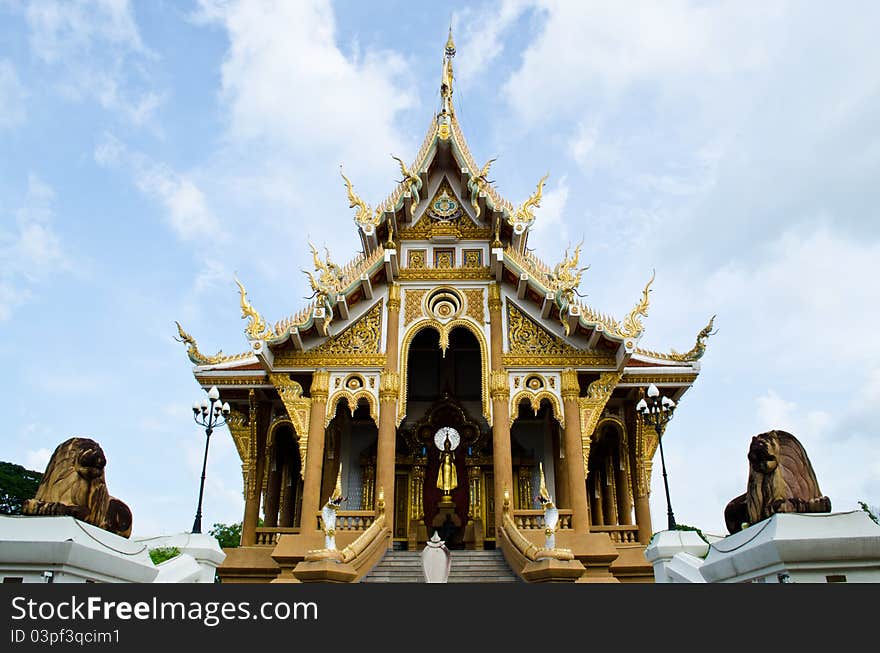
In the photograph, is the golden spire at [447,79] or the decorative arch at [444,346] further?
the golden spire at [447,79]

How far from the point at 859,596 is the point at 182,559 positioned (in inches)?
311

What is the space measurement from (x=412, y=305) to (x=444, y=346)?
1.30 metres

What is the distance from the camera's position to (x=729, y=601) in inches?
163

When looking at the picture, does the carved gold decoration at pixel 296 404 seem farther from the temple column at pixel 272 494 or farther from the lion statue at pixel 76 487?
the lion statue at pixel 76 487

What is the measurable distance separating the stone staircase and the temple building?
27cm

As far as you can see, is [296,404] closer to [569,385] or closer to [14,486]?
[569,385]

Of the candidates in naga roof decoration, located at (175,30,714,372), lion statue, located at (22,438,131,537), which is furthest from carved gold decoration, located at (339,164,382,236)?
lion statue, located at (22,438,131,537)

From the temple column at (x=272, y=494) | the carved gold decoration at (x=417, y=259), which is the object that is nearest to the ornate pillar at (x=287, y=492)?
the temple column at (x=272, y=494)

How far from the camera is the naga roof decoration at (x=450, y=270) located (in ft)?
44.2

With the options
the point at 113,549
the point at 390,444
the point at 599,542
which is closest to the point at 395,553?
the point at 390,444

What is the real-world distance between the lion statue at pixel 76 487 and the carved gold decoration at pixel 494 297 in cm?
914

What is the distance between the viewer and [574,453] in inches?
512

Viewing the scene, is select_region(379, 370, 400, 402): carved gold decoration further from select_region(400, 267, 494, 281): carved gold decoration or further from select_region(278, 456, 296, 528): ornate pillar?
select_region(278, 456, 296, 528): ornate pillar

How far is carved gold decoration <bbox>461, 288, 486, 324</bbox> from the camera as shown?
47.2 ft
